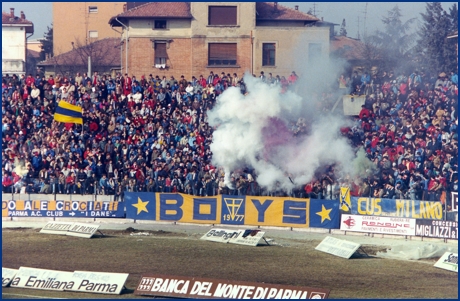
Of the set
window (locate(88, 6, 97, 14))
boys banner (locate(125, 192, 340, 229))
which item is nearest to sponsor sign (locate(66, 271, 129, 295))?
boys banner (locate(125, 192, 340, 229))

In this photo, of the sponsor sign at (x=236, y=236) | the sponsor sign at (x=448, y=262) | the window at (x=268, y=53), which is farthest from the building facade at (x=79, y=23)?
the sponsor sign at (x=448, y=262)

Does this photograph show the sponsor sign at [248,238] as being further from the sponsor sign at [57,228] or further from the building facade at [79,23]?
the building facade at [79,23]

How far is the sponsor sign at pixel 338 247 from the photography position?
27.5 meters

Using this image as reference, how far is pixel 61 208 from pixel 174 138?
20.7 feet

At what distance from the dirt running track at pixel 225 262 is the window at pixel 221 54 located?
18.3 metres

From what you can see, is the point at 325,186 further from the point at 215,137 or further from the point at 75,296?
the point at 75,296

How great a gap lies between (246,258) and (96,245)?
600cm

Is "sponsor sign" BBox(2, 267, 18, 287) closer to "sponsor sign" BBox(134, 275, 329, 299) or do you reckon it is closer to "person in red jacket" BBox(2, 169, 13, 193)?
"sponsor sign" BBox(134, 275, 329, 299)

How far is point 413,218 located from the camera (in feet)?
98.8

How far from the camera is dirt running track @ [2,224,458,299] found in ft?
74.7

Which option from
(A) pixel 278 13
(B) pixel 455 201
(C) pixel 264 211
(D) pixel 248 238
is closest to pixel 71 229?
(D) pixel 248 238

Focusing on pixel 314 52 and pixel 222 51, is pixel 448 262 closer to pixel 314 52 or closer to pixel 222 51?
pixel 314 52

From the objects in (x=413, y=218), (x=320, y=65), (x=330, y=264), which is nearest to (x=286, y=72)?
(x=320, y=65)

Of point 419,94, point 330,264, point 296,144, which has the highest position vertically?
point 419,94
